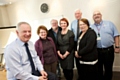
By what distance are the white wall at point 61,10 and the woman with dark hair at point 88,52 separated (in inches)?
78.8

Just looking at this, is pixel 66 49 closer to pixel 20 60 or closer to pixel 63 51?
pixel 63 51

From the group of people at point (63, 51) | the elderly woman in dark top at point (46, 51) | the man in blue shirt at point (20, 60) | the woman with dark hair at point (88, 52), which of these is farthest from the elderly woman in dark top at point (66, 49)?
the man in blue shirt at point (20, 60)

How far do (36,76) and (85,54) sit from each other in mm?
986

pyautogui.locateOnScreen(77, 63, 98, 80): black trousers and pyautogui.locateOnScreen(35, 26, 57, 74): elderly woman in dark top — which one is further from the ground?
pyautogui.locateOnScreen(35, 26, 57, 74): elderly woman in dark top

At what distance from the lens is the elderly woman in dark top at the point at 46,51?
302cm

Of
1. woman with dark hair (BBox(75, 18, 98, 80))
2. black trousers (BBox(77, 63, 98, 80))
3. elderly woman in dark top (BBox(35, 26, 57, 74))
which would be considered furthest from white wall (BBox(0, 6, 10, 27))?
black trousers (BBox(77, 63, 98, 80))

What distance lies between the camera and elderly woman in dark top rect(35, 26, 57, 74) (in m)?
3.02

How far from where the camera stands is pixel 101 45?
3.23 metres

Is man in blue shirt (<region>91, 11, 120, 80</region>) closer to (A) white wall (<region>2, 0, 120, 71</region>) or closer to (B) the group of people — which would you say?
(B) the group of people

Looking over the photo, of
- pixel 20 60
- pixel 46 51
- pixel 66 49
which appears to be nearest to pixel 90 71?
→ pixel 66 49

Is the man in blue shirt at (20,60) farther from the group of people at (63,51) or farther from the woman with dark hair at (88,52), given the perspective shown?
the woman with dark hair at (88,52)

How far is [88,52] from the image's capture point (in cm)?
260

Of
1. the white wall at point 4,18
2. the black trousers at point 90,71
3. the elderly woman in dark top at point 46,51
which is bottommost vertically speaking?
the black trousers at point 90,71

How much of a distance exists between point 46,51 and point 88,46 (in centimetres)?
87
